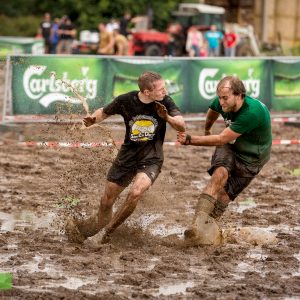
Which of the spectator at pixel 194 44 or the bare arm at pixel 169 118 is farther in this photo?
the spectator at pixel 194 44

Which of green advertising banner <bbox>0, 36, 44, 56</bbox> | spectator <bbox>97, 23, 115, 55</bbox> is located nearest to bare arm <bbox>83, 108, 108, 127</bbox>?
green advertising banner <bbox>0, 36, 44, 56</bbox>

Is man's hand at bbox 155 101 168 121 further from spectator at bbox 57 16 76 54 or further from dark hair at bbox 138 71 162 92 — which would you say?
spectator at bbox 57 16 76 54

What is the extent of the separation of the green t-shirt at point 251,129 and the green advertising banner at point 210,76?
9306 mm

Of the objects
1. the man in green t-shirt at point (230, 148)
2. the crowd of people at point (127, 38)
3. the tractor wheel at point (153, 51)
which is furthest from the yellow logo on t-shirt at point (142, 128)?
the tractor wheel at point (153, 51)

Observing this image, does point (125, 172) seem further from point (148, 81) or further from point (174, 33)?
point (174, 33)

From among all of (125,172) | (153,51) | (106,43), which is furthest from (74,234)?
(153,51)

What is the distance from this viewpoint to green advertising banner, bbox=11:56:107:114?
703 inches

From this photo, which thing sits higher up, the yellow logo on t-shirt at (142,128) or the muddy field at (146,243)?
the yellow logo on t-shirt at (142,128)

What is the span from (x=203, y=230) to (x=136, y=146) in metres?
1.00

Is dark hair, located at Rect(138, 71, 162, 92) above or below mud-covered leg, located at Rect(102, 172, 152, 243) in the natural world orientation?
above

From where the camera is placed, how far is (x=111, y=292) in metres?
8.45

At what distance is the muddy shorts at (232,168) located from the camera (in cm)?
1030

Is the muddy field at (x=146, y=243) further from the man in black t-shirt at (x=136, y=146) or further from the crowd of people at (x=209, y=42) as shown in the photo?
the crowd of people at (x=209, y=42)

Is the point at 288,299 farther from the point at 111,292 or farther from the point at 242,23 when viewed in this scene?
the point at 242,23
